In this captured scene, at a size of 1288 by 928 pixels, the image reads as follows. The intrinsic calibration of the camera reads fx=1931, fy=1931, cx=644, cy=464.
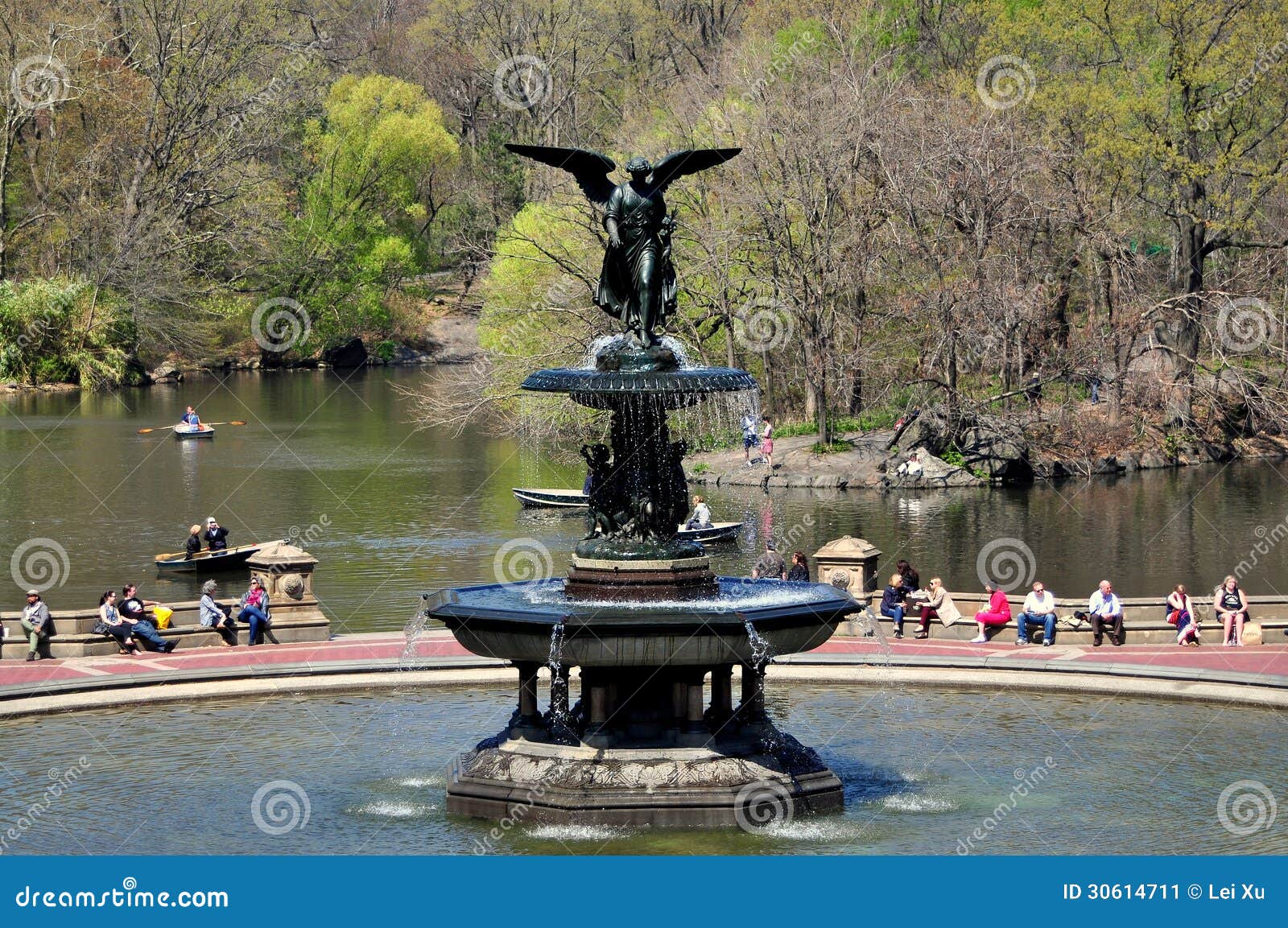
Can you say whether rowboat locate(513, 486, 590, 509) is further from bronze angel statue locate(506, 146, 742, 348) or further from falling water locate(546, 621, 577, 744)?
falling water locate(546, 621, 577, 744)

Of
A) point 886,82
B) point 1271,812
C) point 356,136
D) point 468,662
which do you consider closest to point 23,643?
point 468,662

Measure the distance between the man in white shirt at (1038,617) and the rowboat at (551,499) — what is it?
2259 cm

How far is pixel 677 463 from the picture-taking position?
62.0 ft

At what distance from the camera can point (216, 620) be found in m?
26.8

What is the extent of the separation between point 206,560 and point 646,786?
23584 mm

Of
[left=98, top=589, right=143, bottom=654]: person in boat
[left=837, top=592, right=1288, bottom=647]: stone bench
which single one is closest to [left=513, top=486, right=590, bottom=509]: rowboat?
[left=837, top=592, right=1288, bottom=647]: stone bench

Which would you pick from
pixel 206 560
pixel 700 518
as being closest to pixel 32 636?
pixel 206 560

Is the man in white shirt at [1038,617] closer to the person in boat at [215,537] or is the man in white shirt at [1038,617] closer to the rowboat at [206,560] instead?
the rowboat at [206,560]

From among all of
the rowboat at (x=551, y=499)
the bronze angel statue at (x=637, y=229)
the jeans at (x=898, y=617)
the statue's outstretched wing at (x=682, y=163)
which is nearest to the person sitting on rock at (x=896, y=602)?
the jeans at (x=898, y=617)

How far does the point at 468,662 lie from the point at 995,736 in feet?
23.6

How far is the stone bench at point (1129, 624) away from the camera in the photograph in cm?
2680

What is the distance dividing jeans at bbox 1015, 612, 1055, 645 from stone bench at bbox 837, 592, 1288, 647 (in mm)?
144

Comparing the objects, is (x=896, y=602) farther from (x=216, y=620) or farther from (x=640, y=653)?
(x=640, y=653)

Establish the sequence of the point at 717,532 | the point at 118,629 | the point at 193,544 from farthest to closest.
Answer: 1. the point at 717,532
2. the point at 193,544
3. the point at 118,629
